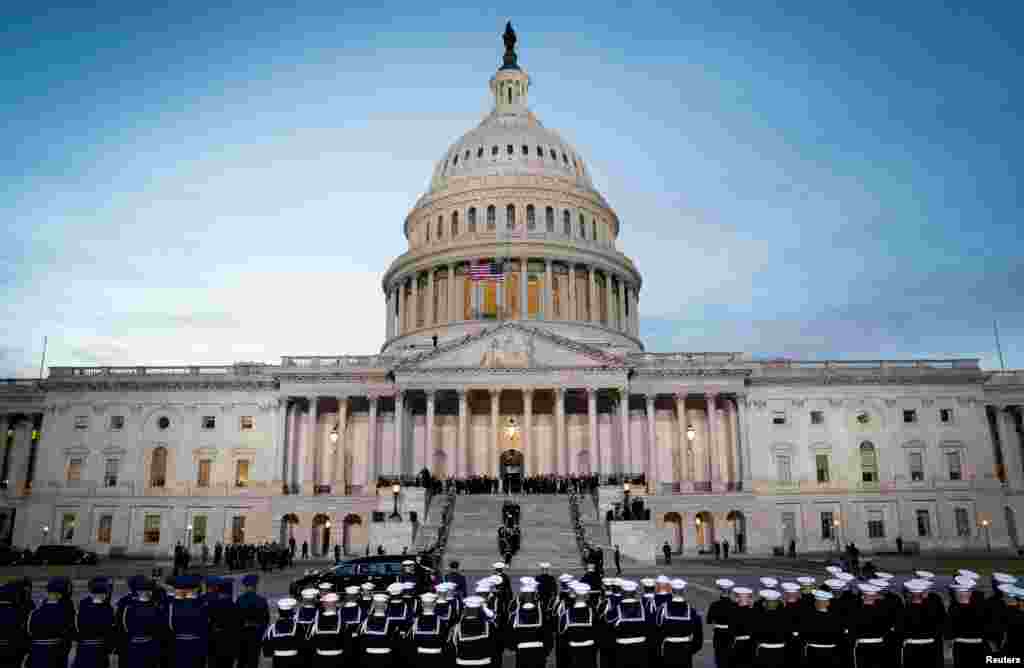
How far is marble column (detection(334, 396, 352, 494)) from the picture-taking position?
64438 millimetres

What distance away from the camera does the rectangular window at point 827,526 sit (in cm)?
6450

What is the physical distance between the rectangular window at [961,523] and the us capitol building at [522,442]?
0.11 meters

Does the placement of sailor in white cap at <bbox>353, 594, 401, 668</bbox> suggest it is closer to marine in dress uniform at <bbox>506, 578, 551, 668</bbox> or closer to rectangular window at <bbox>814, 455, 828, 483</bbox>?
marine in dress uniform at <bbox>506, 578, 551, 668</bbox>

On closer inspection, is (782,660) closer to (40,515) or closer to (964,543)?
(964,543)

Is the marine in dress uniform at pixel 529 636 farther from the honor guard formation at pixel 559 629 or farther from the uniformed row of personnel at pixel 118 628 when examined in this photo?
the uniformed row of personnel at pixel 118 628

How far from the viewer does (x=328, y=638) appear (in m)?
13.4

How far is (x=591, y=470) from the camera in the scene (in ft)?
218

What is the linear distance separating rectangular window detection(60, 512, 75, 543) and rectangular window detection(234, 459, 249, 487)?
504 inches

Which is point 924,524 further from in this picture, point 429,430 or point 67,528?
point 67,528

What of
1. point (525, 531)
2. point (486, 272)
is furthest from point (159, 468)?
point (525, 531)

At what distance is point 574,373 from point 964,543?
31.8 m

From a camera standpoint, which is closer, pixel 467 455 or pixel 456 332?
pixel 467 455

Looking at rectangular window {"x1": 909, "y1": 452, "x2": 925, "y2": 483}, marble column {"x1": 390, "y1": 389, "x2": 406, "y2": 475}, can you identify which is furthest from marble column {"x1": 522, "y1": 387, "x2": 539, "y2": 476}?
rectangular window {"x1": 909, "y1": 452, "x2": 925, "y2": 483}

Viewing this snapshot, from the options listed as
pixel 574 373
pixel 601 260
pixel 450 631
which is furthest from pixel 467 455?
pixel 450 631
